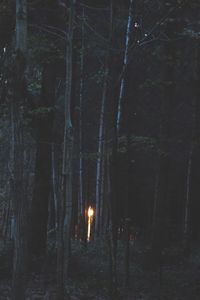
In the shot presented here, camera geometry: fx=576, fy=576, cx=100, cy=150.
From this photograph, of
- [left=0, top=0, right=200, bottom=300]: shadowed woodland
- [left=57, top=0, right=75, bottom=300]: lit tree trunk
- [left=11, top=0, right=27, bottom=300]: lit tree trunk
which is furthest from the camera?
[left=57, top=0, right=75, bottom=300]: lit tree trunk

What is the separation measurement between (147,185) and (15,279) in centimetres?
2160

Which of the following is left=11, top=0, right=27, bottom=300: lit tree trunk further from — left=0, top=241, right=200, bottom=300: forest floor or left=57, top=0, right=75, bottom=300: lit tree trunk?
left=0, top=241, right=200, bottom=300: forest floor

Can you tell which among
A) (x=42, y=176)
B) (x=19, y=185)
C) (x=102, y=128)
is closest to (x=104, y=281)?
(x=42, y=176)

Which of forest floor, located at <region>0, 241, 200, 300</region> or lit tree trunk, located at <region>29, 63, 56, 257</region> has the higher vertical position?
lit tree trunk, located at <region>29, 63, 56, 257</region>

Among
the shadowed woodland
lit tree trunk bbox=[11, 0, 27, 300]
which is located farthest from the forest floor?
lit tree trunk bbox=[11, 0, 27, 300]

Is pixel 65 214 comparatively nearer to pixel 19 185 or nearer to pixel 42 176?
pixel 19 185

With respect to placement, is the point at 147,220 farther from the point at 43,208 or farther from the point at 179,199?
the point at 43,208

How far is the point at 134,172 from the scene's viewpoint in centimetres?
3095

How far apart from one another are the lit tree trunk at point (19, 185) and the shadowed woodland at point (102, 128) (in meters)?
0.02

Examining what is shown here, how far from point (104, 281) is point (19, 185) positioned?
6054mm

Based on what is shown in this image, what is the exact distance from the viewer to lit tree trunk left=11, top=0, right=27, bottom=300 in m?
10.4

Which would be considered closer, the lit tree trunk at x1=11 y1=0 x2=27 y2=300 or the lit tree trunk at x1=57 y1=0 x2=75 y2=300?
the lit tree trunk at x1=11 y1=0 x2=27 y2=300

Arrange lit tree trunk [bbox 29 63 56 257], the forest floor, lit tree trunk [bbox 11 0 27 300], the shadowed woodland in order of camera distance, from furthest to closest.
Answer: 1. lit tree trunk [bbox 29 63 56 257]
2. the forest floor
3. the shadowed woodland
4. lit tree trunk [bbox 11 0 27 300]

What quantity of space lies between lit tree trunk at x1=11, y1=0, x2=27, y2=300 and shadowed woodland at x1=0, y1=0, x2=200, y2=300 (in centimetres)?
2
